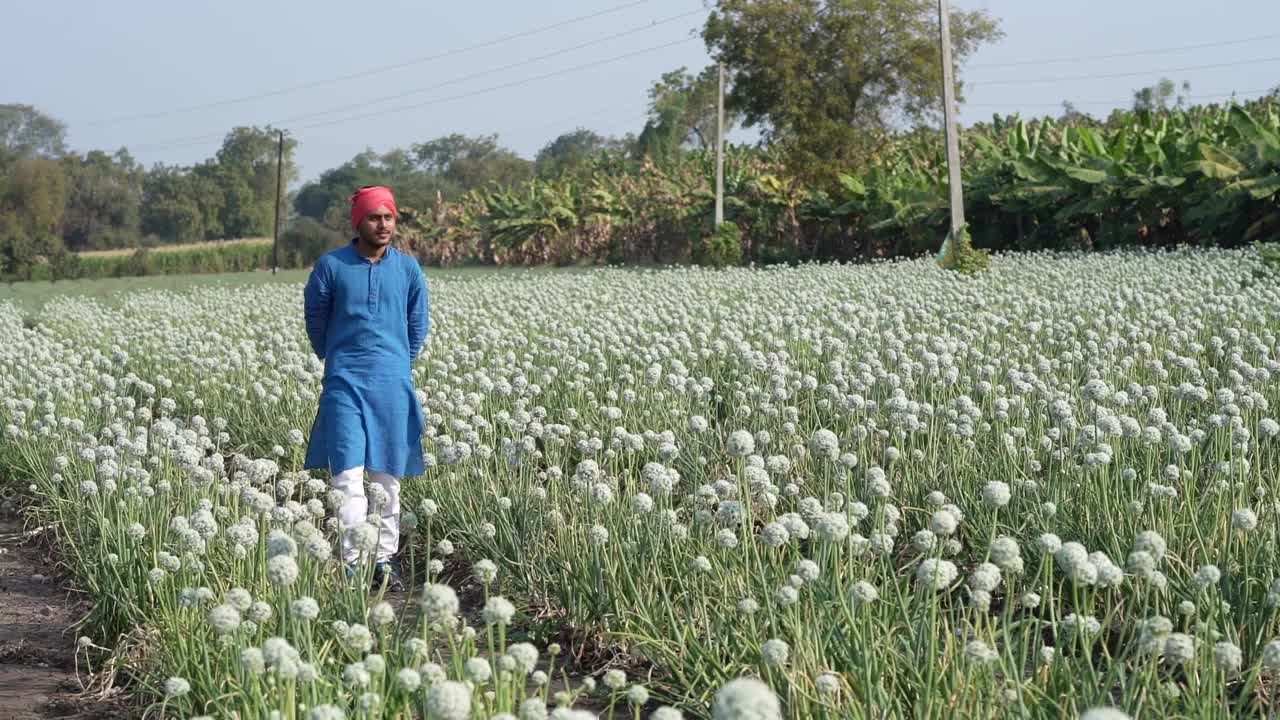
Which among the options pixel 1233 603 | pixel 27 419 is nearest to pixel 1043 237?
pixel 27 419

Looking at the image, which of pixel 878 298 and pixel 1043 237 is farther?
pixel 1043 237

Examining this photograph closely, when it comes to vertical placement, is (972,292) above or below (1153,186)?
below

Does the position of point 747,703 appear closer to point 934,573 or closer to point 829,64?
point 934,573

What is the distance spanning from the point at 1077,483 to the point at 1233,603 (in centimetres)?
129

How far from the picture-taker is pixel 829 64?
42156 mm

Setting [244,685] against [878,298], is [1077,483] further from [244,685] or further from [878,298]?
[878,298]

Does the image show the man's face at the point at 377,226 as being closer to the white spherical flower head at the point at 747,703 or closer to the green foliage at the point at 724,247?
the white spherical flower head at the point at 747,703

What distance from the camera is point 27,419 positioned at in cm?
967

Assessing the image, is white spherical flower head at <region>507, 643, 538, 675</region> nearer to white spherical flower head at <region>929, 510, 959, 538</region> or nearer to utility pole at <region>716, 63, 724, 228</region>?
white spherical flower head at <region>929, 510, 959, 538</region>

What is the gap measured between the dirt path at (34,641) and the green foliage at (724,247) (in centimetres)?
2963

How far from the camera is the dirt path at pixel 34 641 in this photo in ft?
16.1

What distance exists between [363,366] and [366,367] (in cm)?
2

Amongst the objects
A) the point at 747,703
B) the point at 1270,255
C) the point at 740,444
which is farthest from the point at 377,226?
the point at 1270,255

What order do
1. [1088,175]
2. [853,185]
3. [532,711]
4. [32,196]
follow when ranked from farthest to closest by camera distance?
[32,196]
[853,185]
[1088,175]
[532,711]
